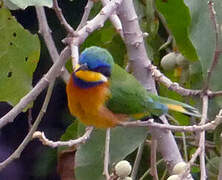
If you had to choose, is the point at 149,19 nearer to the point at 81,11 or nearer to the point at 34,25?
the point at 81,11

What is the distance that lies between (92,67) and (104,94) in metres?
0.06

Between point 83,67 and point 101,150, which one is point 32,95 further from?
point 101,150

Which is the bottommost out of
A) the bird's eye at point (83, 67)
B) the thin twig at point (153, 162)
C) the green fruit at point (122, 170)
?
the thin twig at point (153, 162)

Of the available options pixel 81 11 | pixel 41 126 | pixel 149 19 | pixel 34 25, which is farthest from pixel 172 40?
pixel 41 126

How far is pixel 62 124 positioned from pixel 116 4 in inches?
58.1

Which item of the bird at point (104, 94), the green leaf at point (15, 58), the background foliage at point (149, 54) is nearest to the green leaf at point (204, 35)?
the background foliage at point (149, 54)

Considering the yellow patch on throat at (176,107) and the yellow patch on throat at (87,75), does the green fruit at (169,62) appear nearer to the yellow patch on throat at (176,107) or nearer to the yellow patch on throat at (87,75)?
the yellow patch on throat at (176,107)

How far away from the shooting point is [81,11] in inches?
84.7

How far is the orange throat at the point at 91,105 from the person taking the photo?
1062 millimetres

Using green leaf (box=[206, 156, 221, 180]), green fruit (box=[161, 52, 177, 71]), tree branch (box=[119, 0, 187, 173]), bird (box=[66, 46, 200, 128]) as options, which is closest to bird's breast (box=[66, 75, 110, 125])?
bird (box=[66, 46, 200, 128])

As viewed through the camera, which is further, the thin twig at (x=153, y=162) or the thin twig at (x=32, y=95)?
the thin twig at (x=153, y=162)

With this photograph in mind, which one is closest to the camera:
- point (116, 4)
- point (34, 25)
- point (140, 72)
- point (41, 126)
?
point (116, 4)

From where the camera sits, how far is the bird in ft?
3.42

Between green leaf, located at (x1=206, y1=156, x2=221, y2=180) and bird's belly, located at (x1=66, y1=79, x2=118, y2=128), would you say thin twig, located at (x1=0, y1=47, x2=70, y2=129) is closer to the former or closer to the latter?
bird's belly, located at (x1=66, y1=79, x2=118, y2=128)
